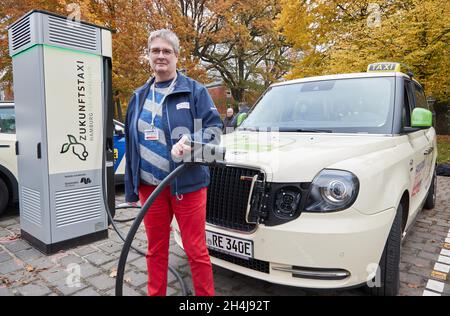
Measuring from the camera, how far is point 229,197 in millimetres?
2559

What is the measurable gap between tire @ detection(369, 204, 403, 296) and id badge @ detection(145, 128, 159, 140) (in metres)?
1.87

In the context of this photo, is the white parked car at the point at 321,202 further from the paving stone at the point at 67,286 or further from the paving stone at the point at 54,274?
the paving stone at the point at 54,274

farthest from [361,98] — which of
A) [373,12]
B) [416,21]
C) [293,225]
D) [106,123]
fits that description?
[373,12]

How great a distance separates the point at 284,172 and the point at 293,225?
0.37 meters

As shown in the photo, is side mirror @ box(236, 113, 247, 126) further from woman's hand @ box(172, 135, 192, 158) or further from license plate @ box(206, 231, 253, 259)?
woman's hand @ box(172, 135, 192, 158)

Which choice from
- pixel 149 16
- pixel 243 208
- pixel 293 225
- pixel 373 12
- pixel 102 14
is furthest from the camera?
pixel 149 16

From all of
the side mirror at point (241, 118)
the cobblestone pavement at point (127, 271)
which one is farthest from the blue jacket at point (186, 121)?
the side mirror at point (241, 118)

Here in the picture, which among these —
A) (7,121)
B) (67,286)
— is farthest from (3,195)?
(67,286)

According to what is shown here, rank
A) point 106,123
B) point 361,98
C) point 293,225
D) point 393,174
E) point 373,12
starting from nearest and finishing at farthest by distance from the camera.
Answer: point 293,225 < point 393,174 < point 361,98 < point 106,123 < point 373,12

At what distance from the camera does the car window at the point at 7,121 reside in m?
4.92

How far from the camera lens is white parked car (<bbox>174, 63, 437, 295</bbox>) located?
2.21 metres
